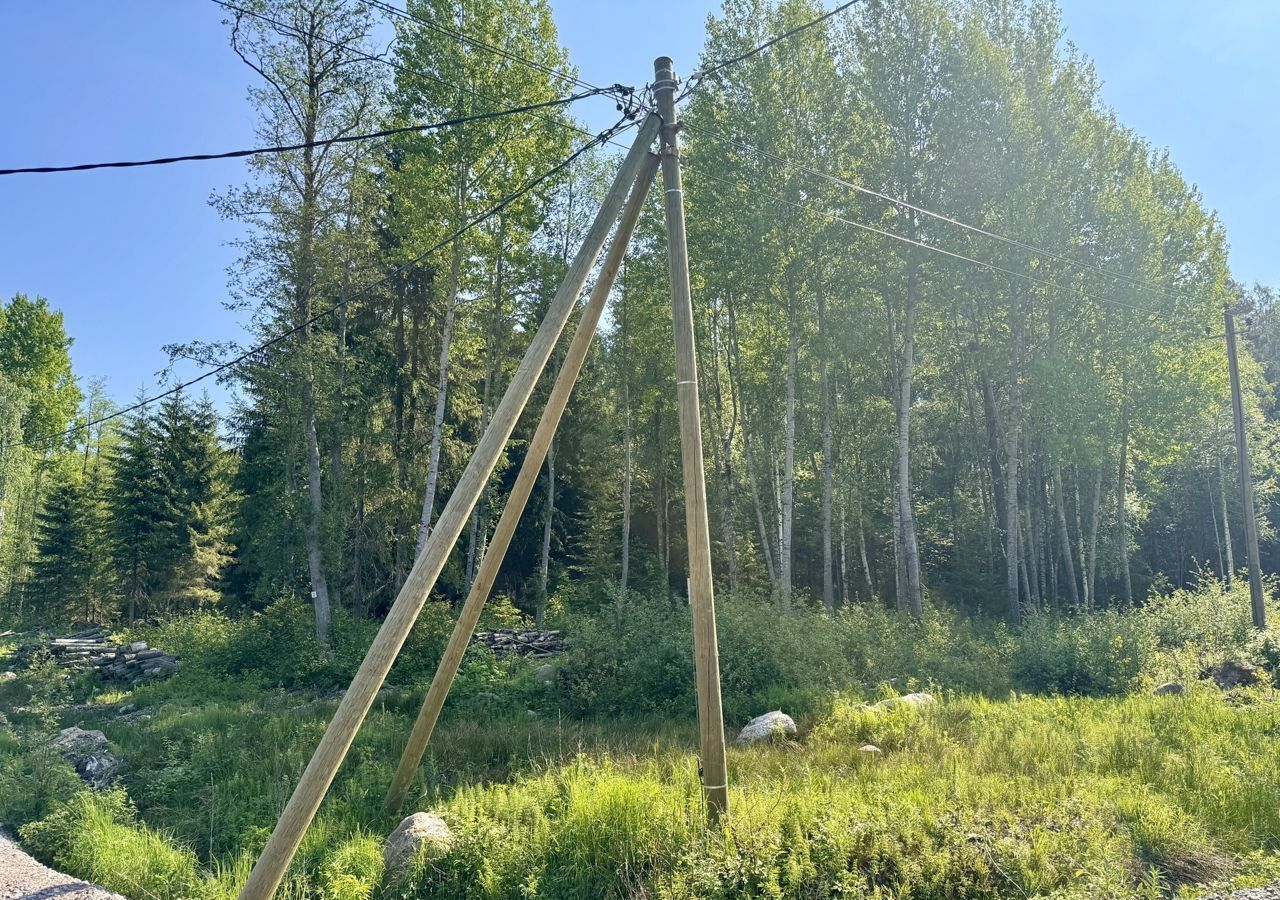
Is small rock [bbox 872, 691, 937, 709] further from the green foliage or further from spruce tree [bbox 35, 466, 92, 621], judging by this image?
the green foliage

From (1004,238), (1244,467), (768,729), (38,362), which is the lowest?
(768,729)

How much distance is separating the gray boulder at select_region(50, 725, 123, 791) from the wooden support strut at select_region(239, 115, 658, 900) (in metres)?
5.54

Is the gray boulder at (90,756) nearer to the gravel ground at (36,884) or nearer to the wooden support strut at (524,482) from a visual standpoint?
the gravel ground at (36,884)

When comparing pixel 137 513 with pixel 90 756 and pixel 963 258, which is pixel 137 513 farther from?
pixel 963 258

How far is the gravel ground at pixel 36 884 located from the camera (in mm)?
4992

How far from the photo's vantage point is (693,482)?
575cm

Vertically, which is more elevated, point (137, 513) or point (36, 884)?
point (137, 513)

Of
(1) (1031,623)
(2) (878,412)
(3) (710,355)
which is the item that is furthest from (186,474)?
(1) (1031,623)

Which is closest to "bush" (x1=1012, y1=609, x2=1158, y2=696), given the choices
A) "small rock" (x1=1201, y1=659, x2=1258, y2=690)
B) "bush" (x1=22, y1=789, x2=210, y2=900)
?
"small rock" (x1=1201, y1=659, x2=1258, y2=690)

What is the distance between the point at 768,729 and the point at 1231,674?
31.6ft

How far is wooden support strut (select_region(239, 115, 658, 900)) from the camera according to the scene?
401 cm

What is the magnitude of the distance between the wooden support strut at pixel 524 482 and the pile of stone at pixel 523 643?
9976mm

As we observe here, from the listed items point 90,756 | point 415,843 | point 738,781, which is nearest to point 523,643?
point 90,756

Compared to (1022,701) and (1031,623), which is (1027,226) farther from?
(1022,701)
